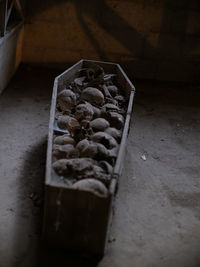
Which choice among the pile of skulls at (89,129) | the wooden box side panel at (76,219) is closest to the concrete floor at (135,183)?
the wooden box side panel at (76,219)

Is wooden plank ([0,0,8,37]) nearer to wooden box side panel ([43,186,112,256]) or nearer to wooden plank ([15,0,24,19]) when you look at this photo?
wooden plank ([15,0,24,19])

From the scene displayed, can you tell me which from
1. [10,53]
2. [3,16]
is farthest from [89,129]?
[10,53]

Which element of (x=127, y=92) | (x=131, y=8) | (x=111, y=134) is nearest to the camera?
(x=111, y=134)

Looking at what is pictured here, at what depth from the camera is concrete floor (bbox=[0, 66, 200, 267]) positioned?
4156 mm

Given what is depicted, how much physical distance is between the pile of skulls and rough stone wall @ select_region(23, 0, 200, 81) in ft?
6.23

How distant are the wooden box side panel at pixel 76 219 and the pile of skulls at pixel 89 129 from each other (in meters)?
0.12

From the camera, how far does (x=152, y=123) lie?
6.89m

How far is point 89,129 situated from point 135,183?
100cm

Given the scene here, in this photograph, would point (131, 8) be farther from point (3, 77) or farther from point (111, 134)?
point (111, 134)

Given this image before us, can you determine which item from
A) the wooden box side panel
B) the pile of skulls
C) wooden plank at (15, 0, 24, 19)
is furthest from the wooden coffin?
wooden plank at (15, 0, 24, 19)

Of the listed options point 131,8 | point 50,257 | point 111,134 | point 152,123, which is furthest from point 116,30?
point 50,257

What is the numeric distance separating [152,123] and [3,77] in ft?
8.55

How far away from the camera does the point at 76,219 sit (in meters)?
3.82

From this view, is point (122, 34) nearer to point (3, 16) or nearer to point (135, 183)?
point (3, 16)
